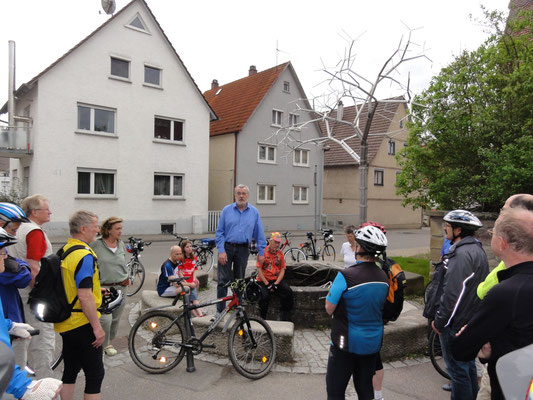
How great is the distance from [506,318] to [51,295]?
3.01 meters

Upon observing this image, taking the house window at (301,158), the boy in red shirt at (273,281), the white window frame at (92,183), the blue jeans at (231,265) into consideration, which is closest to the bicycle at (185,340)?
the boy in red shirt at (273,281)

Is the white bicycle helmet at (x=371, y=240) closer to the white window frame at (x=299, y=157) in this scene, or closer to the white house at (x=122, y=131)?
the white house at (x=122, y=131)

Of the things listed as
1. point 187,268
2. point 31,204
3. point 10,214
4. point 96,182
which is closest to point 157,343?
point 187,268

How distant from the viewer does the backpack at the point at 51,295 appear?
2.99m

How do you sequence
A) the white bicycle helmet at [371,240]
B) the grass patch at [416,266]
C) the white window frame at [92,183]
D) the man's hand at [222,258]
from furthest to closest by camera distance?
the white window frame at [92,183] < the grass patch at [416,266] < the man's hand at [222,258] < the white bicycle helmet at [371,240]

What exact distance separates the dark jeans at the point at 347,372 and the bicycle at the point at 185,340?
159 centimetres

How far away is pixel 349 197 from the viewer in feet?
105

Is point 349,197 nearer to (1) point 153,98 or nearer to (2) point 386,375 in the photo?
(1) point 153,98

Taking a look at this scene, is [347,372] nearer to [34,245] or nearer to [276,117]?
[34,245]

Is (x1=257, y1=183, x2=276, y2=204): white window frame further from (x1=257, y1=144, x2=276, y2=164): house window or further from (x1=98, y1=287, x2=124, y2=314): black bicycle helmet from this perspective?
(x1=98, y1=287, x2=124, y2=314): black bicycle helmet

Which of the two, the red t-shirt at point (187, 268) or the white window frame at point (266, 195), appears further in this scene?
the white window frame at point (266, 195)

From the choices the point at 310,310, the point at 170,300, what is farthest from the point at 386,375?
the point at 170,300

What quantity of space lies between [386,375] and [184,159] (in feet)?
63.2

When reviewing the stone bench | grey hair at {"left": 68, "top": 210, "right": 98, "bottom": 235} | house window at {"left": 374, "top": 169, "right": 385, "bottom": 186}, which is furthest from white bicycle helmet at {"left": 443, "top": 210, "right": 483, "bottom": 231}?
house window at {"left": 374, "top": 169, "right": 385, "bottom": 186}
